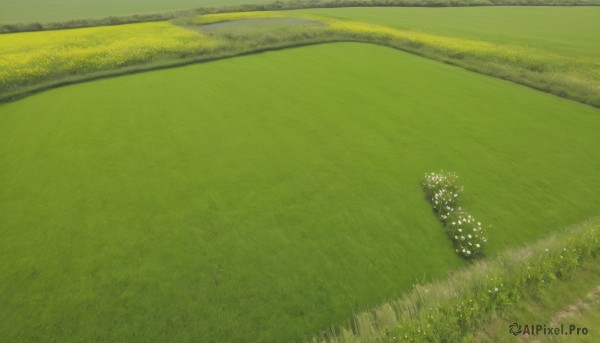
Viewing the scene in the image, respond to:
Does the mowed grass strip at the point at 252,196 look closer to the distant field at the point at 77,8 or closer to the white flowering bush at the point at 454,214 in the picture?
the white flowering bush at the point at 454,214

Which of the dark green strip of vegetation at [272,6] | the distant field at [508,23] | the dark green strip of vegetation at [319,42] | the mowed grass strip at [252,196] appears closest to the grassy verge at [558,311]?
the mowed grass strip at [252,196]

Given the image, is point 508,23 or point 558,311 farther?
point 508,23

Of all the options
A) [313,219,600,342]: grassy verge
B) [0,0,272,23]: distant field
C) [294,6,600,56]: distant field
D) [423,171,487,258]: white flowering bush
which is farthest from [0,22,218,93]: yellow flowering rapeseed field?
[294,6,600,56]: distant field

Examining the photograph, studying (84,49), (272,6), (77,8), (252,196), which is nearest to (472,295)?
(252,196)

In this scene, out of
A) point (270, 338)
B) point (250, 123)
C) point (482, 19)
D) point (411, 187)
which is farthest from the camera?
point (482, 19)

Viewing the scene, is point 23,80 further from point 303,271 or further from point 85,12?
point 85,12

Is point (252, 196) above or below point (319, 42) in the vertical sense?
below

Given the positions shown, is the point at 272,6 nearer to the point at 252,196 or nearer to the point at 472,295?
the point at 252,196

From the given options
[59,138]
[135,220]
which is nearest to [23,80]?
[59,138]
